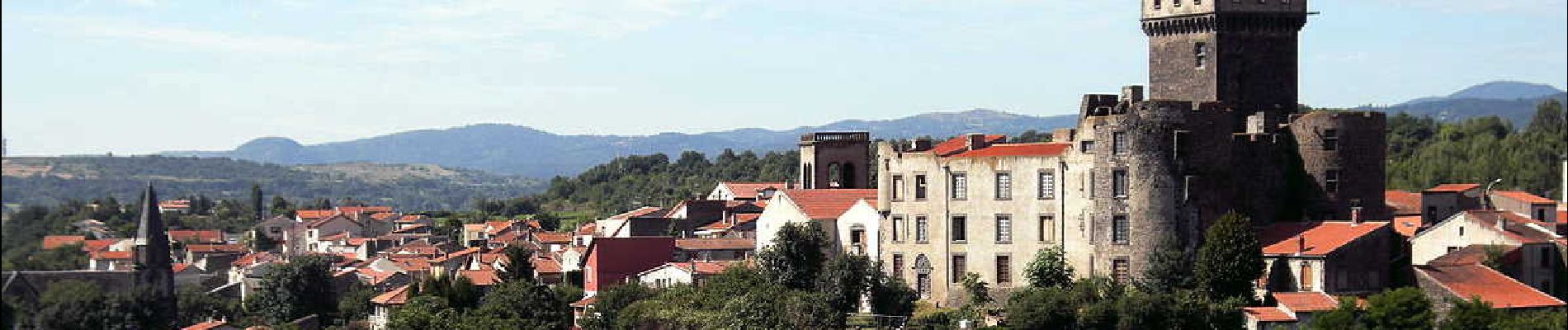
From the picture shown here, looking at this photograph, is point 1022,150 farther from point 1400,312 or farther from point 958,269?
point 1400,312

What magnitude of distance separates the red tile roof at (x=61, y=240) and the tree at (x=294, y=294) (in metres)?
72.6

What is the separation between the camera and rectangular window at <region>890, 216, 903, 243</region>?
6931 centimetres

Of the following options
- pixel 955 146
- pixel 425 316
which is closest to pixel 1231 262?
pixel 955 146

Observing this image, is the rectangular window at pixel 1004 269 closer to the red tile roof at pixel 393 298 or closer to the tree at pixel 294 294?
the red tile roof at pixel 393 298

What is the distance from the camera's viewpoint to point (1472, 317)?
53.3m

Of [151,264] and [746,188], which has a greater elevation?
[746,188]

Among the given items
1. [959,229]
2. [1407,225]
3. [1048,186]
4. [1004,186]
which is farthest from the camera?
[1407,225]

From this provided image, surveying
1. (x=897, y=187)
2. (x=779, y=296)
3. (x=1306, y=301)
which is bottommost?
Result: (x=779, y=296)

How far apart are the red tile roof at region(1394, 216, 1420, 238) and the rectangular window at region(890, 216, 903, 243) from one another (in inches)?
606

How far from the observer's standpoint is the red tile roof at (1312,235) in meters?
58.2

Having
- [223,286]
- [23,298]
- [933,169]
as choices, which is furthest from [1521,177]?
[23,298]

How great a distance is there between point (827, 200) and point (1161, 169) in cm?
1786

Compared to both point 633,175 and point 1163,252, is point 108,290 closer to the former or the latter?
point 1163,252

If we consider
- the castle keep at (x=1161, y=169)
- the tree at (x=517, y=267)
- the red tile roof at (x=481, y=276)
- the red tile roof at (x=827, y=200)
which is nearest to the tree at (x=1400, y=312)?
the castle keep at (x=1161, y=169)
